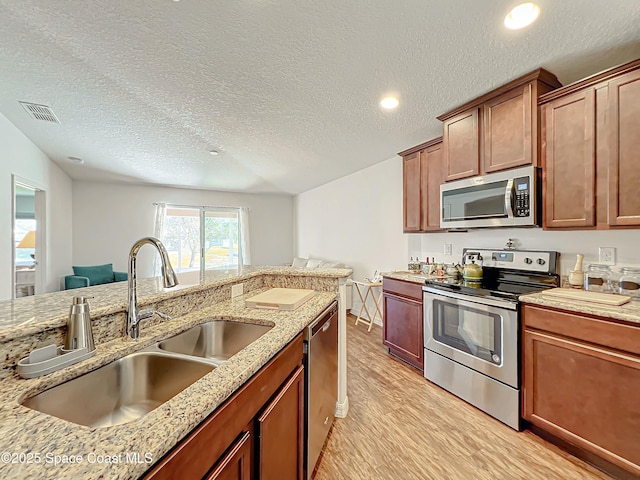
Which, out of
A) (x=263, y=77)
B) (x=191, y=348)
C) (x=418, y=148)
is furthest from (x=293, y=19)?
(x=418, y=148)

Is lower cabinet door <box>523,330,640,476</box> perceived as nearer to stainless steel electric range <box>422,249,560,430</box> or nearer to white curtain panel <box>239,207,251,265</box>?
stainless steel electric range <box>422,249,560,430</box>

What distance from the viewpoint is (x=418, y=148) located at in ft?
9.84

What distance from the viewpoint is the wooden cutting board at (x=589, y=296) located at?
1598 mm

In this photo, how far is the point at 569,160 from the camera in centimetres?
185

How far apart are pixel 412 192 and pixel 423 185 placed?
0.52ft

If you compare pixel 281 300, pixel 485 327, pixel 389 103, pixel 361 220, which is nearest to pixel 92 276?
pixel 361 220

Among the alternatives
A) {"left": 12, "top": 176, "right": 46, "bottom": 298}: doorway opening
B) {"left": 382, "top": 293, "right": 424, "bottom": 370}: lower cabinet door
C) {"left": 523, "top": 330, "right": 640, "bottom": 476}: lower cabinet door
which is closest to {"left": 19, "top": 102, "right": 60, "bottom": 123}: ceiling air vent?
{"left": 12, "top": 176, "right": 46, "bottom": 298}: doorway opening

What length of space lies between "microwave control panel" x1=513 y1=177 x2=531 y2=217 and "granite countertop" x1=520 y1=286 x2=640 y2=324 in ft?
1.91

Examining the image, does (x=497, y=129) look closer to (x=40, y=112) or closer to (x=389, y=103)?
(x=389, y=103)

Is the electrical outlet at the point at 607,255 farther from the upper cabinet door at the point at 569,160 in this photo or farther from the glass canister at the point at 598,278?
the upper cabinet door at the point at 569,160

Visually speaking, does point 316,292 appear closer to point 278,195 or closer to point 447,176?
point 447,176

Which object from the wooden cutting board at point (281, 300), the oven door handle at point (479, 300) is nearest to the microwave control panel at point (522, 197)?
the oven door handle at point (479, 300)

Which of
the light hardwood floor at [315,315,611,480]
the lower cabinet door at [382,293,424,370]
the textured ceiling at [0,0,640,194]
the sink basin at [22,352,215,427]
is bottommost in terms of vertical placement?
the light hardwood floor at [315,315,611,480]

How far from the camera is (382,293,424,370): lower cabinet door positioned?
263 centimetres
